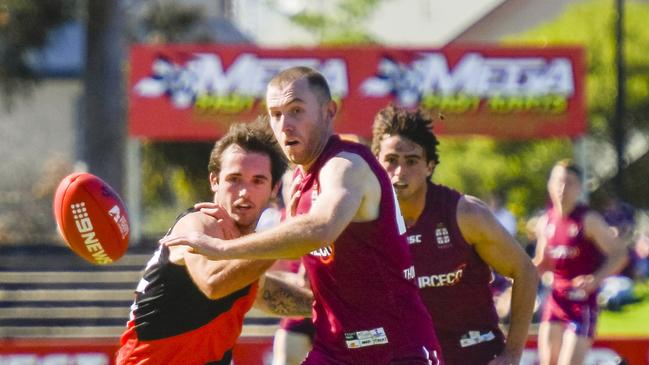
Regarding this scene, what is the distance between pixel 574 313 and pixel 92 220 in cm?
564

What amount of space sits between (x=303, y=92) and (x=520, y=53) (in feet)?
53.3

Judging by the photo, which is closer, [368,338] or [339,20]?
[368,338]

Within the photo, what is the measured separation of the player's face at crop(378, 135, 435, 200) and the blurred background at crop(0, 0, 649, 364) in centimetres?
1033

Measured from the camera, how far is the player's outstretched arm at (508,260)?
6883mm

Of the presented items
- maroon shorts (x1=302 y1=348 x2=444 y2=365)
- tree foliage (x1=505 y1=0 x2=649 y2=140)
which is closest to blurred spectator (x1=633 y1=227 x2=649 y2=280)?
tree foliage (x1=505 y1=0 x2=649 y2=140)

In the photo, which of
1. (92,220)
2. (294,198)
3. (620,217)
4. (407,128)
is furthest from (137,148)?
(294,198)

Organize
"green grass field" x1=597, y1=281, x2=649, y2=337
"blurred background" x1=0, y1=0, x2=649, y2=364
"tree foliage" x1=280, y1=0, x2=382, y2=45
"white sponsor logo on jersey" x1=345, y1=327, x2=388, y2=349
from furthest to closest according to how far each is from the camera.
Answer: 1. "tree foliage" x1=280, y1=0, x2=382, y2=45
2. "blurred background" x1=0, y1=0, x2=649, y2=364
3. "green grass field" x1=597, y1=281, x2=649, y2=337
4. "white sponsor logo on jersey" x1=345, y1=327, x2=388, y2=349

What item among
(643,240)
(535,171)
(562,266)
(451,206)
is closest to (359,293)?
(451,206)

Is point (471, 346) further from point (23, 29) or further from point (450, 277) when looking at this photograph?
point (23, 29)

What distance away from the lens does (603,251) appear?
11148 millimetres

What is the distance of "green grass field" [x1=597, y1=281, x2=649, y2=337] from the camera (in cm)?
1866

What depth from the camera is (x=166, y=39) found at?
30.2 m

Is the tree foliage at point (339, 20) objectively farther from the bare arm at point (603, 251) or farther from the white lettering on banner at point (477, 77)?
the bare arm at point (603, 251)

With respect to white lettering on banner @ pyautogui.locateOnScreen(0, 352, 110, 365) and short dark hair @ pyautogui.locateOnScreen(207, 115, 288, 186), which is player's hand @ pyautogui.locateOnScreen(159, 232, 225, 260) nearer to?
short dark hair @ pyautogui.locateOnScreen(207, 115, 288, 186)
